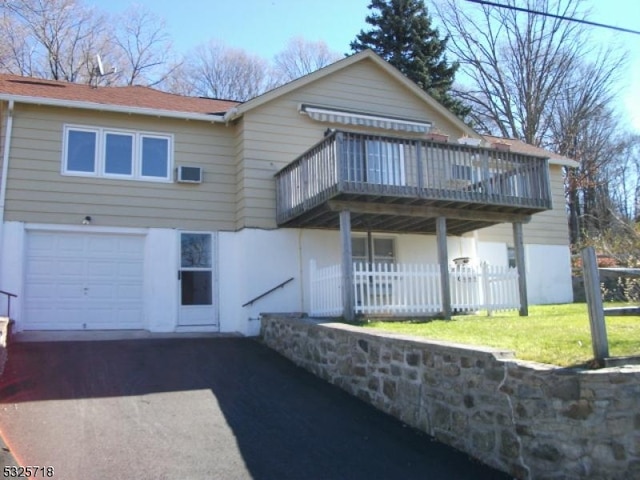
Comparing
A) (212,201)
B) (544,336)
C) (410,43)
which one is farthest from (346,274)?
(410,43)

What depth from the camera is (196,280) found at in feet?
42.2

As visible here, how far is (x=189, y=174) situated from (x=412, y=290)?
18.5 ft

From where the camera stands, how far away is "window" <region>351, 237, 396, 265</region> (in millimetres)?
14039

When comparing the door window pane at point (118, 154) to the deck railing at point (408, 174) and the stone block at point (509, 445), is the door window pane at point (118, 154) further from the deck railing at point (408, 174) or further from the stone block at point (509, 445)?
the stone block at point (509, 445)

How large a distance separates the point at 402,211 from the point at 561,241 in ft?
27.4

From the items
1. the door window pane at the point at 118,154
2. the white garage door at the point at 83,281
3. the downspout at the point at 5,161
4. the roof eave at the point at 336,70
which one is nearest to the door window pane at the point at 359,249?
the roof eave at the point at 336,70

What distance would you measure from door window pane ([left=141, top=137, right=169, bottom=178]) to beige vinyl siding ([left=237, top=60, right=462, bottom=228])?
1.70 meters

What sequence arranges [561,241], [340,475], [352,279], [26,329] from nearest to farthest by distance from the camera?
[340,475] → [352,279] → [26,329] → [561,241]

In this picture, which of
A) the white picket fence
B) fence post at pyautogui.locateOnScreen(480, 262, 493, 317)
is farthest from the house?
fence post at pyautogui.locateOnScreen(480, 262, 493, 317)

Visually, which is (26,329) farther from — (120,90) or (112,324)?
(120,90)

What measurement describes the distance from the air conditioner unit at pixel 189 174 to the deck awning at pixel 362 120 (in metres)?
2.95

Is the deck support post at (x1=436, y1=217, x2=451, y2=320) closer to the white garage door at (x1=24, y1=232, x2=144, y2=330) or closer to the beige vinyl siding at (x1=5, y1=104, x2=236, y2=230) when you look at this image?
the beige vinyl siding at (x1=5, y1=104, x2=236, y2=230)

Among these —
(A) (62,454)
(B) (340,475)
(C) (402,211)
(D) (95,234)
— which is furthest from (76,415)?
(C) (402,211)

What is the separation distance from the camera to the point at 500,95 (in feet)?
100
